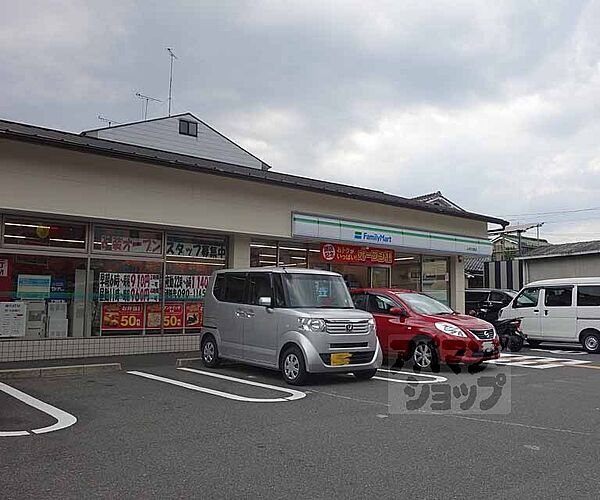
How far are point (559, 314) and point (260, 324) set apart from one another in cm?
968

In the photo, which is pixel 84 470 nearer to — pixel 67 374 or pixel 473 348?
pixel 67 374

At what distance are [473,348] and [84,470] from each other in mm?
7669

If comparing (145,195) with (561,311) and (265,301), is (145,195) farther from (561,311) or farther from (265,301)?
(561,311)

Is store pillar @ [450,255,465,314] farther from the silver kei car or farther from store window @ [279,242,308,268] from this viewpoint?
the silver kei car

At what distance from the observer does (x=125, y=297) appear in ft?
45.7

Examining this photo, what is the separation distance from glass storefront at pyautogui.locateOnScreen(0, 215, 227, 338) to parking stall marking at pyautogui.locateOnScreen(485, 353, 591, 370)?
6.98 meters

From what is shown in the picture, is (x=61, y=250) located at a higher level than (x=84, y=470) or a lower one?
higher

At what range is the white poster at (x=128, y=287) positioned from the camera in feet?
44.7

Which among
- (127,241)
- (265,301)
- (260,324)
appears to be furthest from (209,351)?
(127,241)

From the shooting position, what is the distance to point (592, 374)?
38.8 feet

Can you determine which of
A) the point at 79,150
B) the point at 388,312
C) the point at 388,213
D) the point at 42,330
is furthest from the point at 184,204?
the point at 388,213

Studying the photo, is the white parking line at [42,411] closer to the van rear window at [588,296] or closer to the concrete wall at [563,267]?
the van rear window at [588,296]

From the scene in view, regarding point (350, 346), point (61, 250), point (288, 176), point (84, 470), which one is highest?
point (288, 176)

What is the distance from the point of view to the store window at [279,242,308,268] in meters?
16.6
